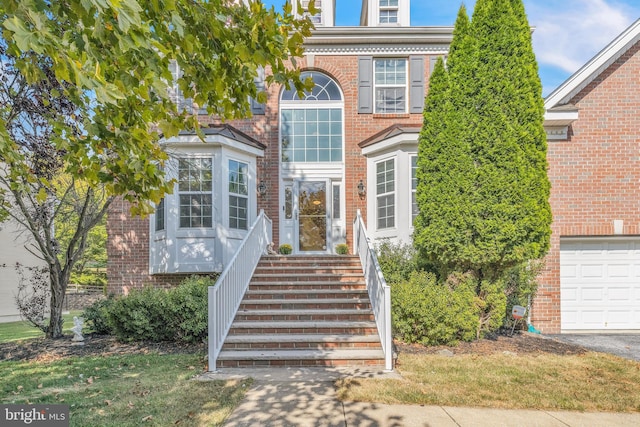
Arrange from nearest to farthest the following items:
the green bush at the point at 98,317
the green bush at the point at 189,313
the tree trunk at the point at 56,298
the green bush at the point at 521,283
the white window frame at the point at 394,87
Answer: the green bush at the point at 189,313
the green bush at the point at 521,283
the tree trunk at the point at 56,298
the green bush at the point at 98,317
the white window frame at the point at 394,87

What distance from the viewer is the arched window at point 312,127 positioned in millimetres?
10750

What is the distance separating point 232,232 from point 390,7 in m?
7.99

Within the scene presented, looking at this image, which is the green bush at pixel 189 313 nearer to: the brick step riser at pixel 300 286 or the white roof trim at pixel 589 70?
the brick step riser at pixel 300 286

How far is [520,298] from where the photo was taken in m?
8.17

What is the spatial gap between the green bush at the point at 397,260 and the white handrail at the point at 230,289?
2.75 meters

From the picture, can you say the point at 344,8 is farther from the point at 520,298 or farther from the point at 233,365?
the point at 233,365

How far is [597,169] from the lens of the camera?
8.80 metres

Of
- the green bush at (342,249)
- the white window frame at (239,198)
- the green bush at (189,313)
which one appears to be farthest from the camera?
the green bush at (342,249)

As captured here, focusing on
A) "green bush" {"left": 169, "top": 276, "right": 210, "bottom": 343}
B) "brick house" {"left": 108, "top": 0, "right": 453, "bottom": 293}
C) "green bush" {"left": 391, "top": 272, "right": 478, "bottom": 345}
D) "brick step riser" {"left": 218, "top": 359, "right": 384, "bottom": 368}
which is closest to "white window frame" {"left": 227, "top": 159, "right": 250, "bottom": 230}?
"brick house" {"left": 108, "top": 0, "right": 453, "bottom": 293}

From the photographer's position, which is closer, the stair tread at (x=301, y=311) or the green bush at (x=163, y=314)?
the stair tread at (x=301, y=311)

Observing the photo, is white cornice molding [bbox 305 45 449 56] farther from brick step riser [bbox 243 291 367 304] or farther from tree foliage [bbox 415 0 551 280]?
brick step riser [bbox 243 291 367 304]

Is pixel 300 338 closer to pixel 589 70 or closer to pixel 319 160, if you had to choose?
A: pixel 319 160

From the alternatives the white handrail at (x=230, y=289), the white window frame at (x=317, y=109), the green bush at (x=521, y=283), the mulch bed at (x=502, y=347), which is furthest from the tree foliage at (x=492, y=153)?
the white window frame at (x=317, y=109)

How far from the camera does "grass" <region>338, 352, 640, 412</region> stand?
4344mm
